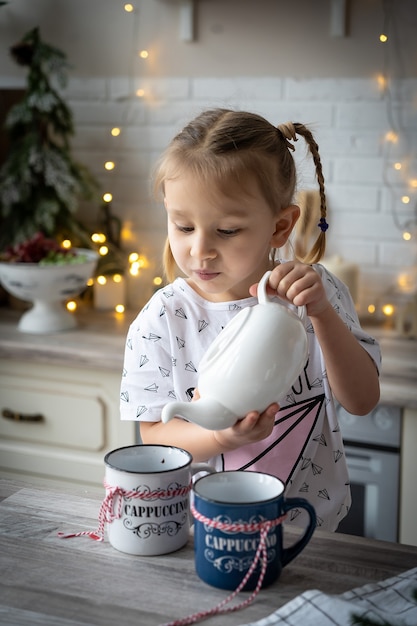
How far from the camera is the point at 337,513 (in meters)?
1.30

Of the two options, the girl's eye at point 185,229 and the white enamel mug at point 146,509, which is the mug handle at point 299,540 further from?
the girl's eye at point 185,229

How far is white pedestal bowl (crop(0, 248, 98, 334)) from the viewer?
7.72 ft

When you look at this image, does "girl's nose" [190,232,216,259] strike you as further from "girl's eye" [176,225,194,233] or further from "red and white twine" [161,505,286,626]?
"red and white twine" [161,505,286,626]

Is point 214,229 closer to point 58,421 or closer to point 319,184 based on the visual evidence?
point 319,184

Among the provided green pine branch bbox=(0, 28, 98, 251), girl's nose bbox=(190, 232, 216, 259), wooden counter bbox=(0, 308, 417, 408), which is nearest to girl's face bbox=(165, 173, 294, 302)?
girl's nose bbox=(190, 232, 216, 259)

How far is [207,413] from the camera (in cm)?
90

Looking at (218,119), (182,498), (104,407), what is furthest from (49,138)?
(182,498)

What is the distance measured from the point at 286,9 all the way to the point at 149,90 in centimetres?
52

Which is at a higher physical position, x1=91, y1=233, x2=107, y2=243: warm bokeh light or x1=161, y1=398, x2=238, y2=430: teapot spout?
x1=161, y1=398, x2=238, y2=430: teapot spout

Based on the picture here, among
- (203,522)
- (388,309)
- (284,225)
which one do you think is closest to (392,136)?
(388,309)

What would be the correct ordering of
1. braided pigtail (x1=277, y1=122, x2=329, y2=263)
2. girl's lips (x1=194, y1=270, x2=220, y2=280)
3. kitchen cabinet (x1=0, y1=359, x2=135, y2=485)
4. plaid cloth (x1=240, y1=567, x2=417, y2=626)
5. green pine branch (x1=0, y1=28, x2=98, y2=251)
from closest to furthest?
plaid cloth (x1=240, y1=567, x2=417, y2=626) < girl's lips (x1=194, y1=270, x2=220, y2=280) < braided pigtail (x1=277, y1=122, x2=329, y2=263) < kitchen cabinet (x1=0, y1=359, x2=135, y2=485) < green pine branch (x1=0, y1=28, x2=98, y2=251)

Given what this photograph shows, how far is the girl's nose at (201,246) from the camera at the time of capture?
1087 millimetres

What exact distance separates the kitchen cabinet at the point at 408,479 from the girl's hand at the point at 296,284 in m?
1.01

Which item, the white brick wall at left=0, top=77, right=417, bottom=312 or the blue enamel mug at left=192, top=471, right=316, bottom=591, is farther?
the white brick wall at left=0, top=77, right=417, bottom=312
